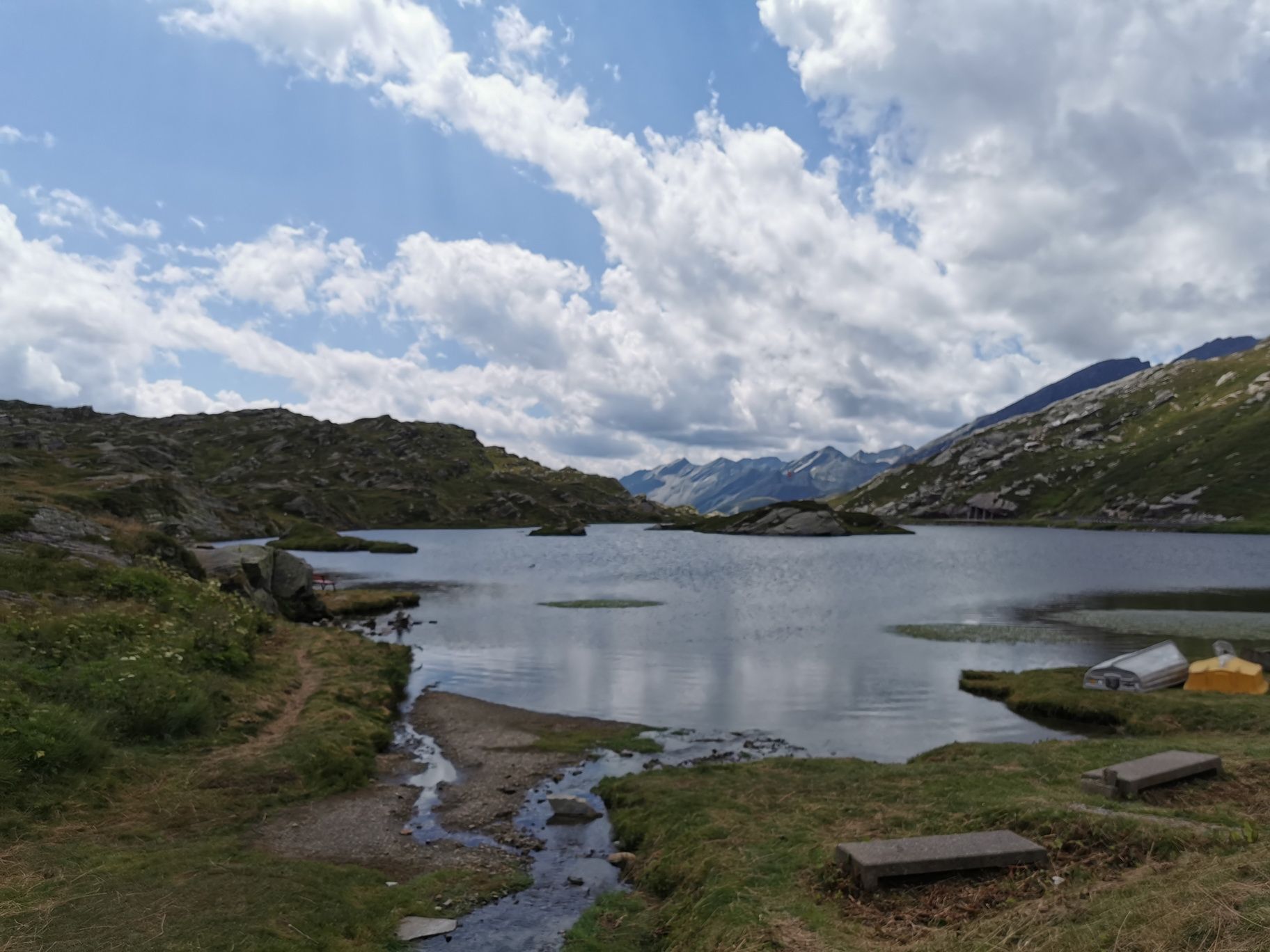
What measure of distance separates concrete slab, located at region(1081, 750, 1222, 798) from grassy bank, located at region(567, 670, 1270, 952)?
0.35 metres

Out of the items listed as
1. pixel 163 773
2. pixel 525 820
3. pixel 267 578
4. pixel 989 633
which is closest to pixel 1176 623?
pixel 989 633

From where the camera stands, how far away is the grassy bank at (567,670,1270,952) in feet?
29.8

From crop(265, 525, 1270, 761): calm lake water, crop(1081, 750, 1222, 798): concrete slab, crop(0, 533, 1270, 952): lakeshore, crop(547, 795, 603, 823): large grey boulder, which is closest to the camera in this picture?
crop(0, 533, 1270, 952): lakeshore

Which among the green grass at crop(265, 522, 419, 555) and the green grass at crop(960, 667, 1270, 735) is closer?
the green grass at crop(960, 667, 1270, 735)

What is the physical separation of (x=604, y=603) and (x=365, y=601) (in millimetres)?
28462

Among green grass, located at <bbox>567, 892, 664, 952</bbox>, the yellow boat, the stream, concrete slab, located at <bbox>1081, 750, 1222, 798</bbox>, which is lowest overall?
the stream

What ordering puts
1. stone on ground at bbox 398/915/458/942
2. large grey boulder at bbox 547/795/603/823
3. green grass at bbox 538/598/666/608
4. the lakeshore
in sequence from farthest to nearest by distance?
green grass at bbox 538/598/666/608 → large grey boulder at bbox 547/795/603/823 → stone on ground at bbox 398/915/458/942 → the lakeshore

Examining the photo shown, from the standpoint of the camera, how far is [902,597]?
86688mm

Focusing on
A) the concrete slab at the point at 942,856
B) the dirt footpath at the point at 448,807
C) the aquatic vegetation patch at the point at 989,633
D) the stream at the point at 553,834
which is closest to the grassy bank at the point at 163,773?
the dirt footpath at the point at 448,807

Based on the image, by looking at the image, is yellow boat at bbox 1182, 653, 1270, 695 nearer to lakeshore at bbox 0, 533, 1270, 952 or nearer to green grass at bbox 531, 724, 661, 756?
lakeshore at bbox 0, 533, 1270, 952

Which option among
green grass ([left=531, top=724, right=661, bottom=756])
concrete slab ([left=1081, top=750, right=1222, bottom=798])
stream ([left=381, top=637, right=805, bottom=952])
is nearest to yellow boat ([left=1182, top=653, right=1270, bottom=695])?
stream ([left=381, top=637, right=805, bottom=952])

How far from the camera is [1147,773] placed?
17219 mm

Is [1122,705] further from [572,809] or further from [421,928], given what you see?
[421,928]

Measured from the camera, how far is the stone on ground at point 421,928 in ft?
49.1
